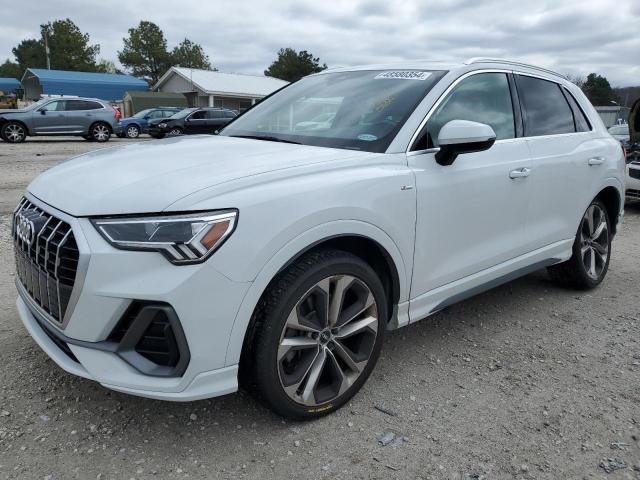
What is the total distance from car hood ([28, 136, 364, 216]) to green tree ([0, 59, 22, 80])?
Answer: 103850 millimetres

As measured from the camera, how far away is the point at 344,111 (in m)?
3.20

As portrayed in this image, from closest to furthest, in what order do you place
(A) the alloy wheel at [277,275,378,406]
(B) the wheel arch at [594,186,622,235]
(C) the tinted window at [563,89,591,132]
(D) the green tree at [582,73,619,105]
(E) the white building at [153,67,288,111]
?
(A) the alloy wheel at [277,275,378,406]
(C) the tinted window at [563,89,591,132]
(B) the wheel arch at [594,186,622,235]
(E) the white building at [153,67,288,111]
(D) the green tree at [582,73,619,105]

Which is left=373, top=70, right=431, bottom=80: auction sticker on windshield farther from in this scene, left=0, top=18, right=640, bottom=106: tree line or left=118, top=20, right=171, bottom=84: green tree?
left=118, top=20, right=171, bottom=84: green tree

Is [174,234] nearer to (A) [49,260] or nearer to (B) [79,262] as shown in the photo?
(B) [79,262]

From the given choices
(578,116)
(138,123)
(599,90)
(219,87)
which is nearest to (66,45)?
(219,87)

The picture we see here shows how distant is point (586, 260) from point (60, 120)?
752 inches

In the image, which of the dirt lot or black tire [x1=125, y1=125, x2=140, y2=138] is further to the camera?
black tire [x1=125, y1=125, x2=140, y2=138]

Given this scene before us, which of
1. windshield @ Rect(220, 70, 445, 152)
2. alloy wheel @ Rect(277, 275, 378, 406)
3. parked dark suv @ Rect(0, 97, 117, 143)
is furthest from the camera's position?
parked dark suv @ Rect(0, 97, 117, 143)

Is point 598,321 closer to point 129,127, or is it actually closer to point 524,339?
point 524,339

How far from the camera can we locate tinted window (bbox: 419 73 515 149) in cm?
301

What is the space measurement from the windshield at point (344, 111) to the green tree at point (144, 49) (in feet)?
257

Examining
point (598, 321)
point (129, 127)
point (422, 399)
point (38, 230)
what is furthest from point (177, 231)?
point (129, 127)

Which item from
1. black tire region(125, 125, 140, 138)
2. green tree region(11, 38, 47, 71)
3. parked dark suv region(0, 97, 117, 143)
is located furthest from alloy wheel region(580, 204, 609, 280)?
green tree region(11, 38, 47, 71)

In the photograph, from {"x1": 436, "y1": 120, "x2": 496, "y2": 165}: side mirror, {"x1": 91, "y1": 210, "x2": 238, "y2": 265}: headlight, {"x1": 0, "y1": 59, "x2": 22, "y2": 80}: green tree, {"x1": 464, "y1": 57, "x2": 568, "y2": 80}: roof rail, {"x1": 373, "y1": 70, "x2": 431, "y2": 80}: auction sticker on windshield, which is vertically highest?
{"x1": 0, "y1": 59, "x2": 22, "y2": 80}: green tree
